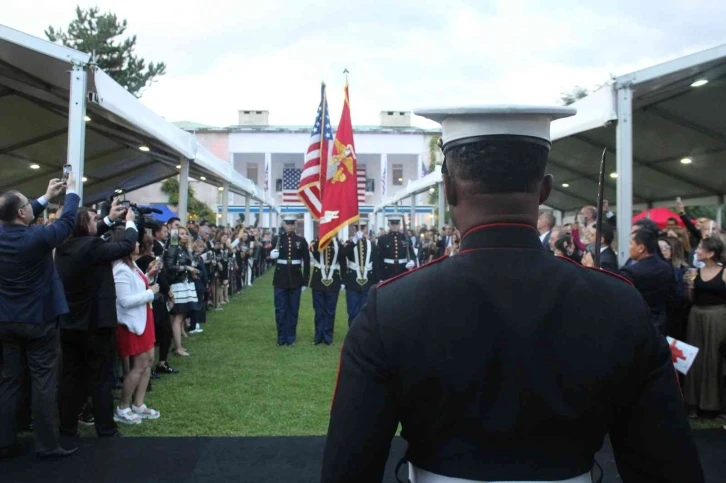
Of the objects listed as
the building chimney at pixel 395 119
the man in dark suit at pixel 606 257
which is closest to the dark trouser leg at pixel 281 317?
the man in dark suit at pixel 606 257

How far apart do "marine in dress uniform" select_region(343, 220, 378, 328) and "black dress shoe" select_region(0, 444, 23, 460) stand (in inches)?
254

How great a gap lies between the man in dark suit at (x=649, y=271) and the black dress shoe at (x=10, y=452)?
5307 millimetres

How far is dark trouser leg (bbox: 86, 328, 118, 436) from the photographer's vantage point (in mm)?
5438

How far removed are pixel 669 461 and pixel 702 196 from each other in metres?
14.3

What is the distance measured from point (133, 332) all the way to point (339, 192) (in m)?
4.83

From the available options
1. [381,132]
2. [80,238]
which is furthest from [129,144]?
[381,132]

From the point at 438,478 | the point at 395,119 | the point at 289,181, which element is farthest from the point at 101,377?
the point at 395,119

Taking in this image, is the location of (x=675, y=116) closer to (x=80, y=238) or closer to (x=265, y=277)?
(x=80, y=238)

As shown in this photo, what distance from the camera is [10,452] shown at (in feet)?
16.4

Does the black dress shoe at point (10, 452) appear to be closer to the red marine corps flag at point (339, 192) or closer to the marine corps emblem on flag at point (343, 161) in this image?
the red marine corps flag at point (339, 192)

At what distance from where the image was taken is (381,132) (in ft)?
148

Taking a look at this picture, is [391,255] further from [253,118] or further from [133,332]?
[253,118]

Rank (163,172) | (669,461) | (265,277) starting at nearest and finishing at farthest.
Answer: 1. (669,461)
2. (163,172)
3. (265,277)

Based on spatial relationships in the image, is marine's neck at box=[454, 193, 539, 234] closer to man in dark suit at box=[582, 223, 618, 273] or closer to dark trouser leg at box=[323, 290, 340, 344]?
man in dark suit at box=[582, 223, 618, 273]
